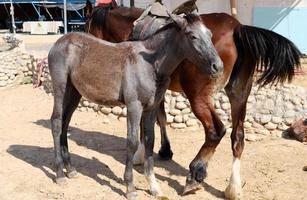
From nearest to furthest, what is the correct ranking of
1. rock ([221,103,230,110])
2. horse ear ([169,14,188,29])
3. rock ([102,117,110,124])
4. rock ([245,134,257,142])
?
horse ear ([169,14,188,29]), rock ([245,134,257,142]), rock ([221,103,230,110]), rock ([102,117,110,124])

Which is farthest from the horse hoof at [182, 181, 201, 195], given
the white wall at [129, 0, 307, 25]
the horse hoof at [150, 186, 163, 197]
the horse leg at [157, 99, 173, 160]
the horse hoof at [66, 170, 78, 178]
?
the white wall at [129, 0, 307, 25]

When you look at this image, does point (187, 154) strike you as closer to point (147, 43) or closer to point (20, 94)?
point (147, 43)

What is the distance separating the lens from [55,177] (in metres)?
4.70

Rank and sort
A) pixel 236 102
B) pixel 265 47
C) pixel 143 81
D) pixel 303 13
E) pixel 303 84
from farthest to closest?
pixel 303 13 → pixel 303 84 → pixel 236 102 → pixel 265 47 → pixel 143 81

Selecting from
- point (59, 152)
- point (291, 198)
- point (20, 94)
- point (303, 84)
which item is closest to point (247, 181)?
point (291, 198)

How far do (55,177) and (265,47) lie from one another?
2.58 m

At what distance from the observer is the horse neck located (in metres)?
3.82

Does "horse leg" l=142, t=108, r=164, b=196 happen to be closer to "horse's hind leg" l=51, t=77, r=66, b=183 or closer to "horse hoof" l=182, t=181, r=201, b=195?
"horse hoof" l=182, t=181, r=201, b=195

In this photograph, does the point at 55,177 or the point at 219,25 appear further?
the point at 55,177

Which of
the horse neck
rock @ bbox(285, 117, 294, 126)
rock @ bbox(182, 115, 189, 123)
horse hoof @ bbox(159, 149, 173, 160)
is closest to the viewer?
the horse neck

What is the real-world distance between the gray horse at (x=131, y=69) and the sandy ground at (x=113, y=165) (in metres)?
0.32

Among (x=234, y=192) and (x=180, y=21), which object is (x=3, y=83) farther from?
(x=180, y=21)

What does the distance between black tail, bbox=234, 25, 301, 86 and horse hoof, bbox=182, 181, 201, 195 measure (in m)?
1.22

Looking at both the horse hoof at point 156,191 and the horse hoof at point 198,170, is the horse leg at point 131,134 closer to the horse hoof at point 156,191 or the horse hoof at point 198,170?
the horse hoof at point 156,191
